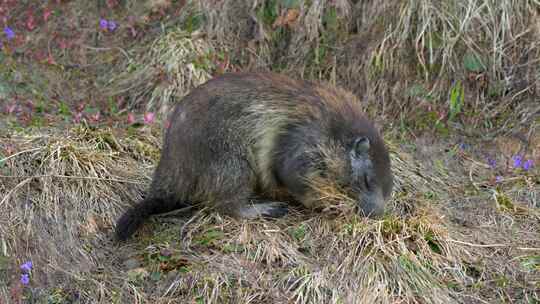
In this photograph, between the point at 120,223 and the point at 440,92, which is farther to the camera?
the point at 440,92

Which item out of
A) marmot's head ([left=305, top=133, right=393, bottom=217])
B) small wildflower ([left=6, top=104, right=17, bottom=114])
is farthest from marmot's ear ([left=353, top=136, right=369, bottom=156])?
small wildflower ([left=6, top=104, right=17, bottom=114])

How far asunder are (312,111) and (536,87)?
289 centimetres

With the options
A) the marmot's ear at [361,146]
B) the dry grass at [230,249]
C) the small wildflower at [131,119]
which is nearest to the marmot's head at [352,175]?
the marmot's ear at [361,146]

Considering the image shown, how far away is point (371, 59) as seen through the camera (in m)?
8.01

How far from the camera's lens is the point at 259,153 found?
6.10 metres

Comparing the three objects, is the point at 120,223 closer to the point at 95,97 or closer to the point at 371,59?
the point at 95,97

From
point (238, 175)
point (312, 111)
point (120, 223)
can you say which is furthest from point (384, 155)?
point (120, 223)

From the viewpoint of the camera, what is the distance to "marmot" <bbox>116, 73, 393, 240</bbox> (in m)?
5.99

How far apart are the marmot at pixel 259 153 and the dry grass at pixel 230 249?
0.57ft

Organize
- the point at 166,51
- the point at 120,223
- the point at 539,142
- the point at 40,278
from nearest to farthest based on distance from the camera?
the point at 40,278 → the point at 120,223 → the point at 539,142 → the point at 166,51

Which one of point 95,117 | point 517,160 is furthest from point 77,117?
point 517,160

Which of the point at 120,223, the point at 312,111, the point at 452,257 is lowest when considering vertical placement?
the point at 452,257

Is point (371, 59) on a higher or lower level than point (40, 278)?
higher

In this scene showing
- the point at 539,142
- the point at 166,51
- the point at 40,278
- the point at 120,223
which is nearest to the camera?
the point at 40,278
